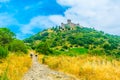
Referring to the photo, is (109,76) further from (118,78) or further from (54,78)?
(54,78)

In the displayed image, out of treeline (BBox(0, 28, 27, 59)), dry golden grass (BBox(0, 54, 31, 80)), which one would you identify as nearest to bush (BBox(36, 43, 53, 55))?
treeline (BBox(0, 28, 27, 59))

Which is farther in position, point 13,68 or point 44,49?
point 44,49

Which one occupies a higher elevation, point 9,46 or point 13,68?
point 9,46

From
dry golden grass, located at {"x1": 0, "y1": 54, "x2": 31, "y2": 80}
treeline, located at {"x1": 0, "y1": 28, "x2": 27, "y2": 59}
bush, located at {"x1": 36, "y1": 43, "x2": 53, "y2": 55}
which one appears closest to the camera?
dry golden grass, located at {"x1": 0, "y1": 54, "x2": 31, "y2": 80}

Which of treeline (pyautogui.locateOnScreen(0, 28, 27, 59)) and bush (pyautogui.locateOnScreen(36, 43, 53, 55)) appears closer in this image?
treeline (pyautogui.locateOnScreen(0, 28, 27, 59))

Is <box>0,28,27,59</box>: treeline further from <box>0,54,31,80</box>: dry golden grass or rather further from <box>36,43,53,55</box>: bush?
<box>36,43,53,55</box>: bush

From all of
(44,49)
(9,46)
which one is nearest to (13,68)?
(9,46)

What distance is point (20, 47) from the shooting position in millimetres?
50062

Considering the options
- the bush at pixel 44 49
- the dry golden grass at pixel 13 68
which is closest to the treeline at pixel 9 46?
the dry golden grass at pixel 13 68

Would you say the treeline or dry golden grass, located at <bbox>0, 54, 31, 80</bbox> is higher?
the treeline

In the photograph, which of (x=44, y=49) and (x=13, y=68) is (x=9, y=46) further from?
(x=13, y=68)

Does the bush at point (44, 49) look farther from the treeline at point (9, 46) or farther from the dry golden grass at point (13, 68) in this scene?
the dry golden grass at point (13, 68)

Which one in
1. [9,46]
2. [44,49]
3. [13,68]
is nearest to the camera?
[13,68]

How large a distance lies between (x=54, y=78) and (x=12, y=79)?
3994 mm
